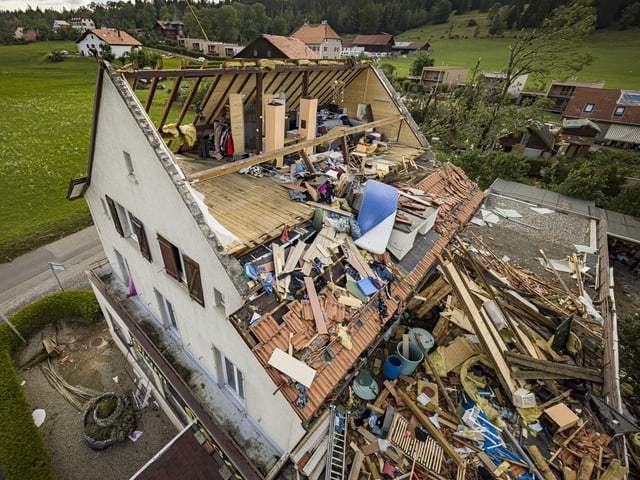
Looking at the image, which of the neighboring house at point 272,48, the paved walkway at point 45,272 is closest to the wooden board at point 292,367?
the paved walkway at point 45,272

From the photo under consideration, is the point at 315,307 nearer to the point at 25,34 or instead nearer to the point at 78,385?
the point at 78,385

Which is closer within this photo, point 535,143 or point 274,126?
point 274,126

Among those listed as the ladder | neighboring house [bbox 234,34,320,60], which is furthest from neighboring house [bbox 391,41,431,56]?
the ladder

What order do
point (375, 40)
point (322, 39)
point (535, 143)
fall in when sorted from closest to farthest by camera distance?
point (535, 143)
point (322, 39)
point (375, 40)

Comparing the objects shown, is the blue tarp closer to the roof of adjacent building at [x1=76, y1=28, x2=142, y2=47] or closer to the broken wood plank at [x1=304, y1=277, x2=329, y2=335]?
the broken wood plank at [x1=304, y1=277, x2=329, y2=335]

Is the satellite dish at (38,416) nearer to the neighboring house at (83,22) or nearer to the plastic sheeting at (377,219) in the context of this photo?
the plastic sheeting at (377,219)

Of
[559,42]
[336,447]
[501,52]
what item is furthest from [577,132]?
[501,52]

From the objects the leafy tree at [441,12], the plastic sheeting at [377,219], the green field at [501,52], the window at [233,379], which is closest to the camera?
the window at [233,379]
